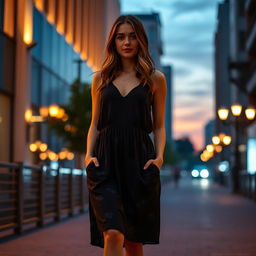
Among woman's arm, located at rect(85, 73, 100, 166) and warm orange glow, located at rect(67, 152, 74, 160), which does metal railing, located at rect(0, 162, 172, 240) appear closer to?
woman's arm, located at rect(85, 73, 100, 166)

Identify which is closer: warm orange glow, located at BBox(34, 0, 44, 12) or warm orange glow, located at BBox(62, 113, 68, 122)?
warm orange glow, located at BBox(34, 0, 44, 12)

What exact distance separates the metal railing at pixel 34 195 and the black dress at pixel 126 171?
5.24 meters

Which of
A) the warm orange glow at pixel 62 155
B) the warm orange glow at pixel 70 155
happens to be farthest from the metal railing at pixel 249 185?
the warm orange glow at pixel 70 155

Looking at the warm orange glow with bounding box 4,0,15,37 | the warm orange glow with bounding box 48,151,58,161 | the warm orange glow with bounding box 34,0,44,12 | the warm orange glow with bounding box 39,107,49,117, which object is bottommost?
the warm orange glow with bounding box 48,151,58,161

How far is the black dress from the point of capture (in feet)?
12.4

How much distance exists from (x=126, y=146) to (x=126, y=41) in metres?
0.65

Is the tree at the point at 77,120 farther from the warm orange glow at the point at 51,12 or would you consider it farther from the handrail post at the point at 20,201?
the handrail post at the point at 20,201

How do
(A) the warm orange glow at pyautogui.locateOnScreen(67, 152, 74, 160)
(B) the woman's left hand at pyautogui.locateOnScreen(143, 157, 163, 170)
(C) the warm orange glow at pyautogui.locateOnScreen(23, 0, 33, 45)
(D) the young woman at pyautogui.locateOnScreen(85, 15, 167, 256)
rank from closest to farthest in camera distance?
(D) the young woman at pyautogui.locateOnScreen(85, 15, 167, 256) → (B) the woman's left hand at pyautogui.locateOnScreen(143, 157, 163, 170) → (C) the warm orange glow at pyautogui.locateOnScreen(23, 0, 33, 45) → (A) the warm orange glow at pyautogui.locateOnScreen(67, 152, 74, 160)

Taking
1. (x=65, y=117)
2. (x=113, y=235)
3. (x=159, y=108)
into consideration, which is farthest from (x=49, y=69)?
(x=113, y=235)

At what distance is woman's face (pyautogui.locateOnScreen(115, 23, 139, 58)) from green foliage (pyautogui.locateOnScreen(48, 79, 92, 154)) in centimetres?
3156

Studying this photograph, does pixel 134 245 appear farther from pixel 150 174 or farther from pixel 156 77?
pixel 156 77

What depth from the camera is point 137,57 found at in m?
4.12

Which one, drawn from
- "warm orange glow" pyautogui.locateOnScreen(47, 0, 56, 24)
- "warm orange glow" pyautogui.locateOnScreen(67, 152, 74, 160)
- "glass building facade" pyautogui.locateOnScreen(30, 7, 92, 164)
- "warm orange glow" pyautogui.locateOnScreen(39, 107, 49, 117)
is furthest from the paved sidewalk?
"warm orange glow" pyautogui.locateOnScreen(67, 152, 74, 160)

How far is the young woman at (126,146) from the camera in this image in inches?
148
